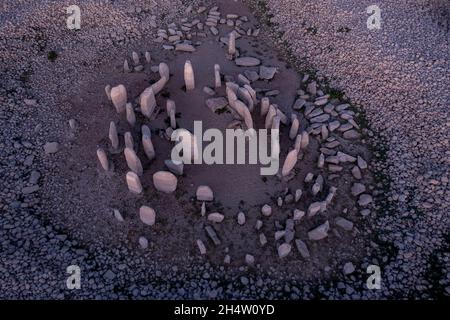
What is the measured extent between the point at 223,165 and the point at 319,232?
10.5ft

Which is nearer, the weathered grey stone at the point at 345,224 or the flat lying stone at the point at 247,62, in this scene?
the weathered grey stone at the point at 345,224

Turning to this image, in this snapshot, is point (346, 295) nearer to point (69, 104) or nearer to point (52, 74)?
point (69, 104)

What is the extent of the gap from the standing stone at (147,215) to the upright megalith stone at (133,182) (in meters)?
0.72

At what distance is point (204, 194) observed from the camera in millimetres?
12078

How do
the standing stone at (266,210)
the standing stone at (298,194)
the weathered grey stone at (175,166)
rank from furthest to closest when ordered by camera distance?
1. the weathered grey stone at (175,166)
2. the standing stone at (298,194)
3. the standing stone at (266,210)

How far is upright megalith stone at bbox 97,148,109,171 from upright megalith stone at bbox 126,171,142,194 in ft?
3.20

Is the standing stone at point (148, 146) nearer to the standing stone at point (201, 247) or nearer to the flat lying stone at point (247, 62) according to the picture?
the standing stone at point (201, 247)

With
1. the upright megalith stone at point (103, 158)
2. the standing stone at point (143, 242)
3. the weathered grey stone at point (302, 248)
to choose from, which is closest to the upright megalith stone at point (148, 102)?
the upright megalith stone at point (103, 158)

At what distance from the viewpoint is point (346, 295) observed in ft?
35.8

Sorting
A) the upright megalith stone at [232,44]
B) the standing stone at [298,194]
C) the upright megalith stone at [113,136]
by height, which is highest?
the upright megalith stone at [232,44]

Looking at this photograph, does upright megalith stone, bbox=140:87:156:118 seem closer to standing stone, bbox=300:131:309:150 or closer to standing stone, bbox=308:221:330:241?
standing stone, bbox=300:131:309:150

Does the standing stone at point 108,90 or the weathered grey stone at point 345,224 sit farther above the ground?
the standing stone at point 108,90

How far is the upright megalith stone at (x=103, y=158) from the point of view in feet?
40.3

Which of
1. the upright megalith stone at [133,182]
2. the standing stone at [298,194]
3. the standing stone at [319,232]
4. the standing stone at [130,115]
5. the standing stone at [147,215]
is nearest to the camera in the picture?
the standing stone at [147,215]
